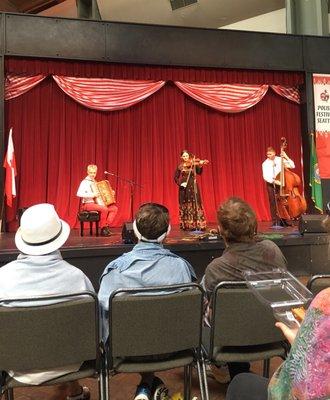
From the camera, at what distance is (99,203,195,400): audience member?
199 cm

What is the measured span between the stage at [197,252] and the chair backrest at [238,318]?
2.11 m

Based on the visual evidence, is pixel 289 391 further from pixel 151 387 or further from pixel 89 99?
pixel 89 99

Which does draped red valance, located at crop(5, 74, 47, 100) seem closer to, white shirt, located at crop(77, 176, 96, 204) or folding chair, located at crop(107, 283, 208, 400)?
white shirt, located at crop(77, 176, 96, 204)

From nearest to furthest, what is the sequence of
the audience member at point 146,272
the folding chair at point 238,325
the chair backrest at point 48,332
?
1. the chair backrest at point 48,332
2. the folding chair at point 238,325
3. the audience member at point 146,272

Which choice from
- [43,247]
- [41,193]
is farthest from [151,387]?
[41,193]

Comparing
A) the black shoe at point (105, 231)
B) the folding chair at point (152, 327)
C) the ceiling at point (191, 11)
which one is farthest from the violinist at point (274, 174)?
the folding chair at point (152, 327)

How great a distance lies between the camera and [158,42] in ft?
23.7

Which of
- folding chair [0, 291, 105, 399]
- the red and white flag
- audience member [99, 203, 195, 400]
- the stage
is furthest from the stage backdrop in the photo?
folding chair [0, 291, 105, 399]

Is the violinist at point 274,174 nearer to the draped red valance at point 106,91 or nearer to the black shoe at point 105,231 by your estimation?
the draped red valance at point 106,91

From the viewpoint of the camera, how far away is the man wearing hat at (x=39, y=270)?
71.3 inches

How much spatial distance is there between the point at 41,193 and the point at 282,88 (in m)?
4.87

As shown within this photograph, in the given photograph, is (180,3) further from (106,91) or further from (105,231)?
(105,231)

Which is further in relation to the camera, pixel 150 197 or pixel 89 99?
pixel 150 197

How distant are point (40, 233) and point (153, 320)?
26.5 inches
